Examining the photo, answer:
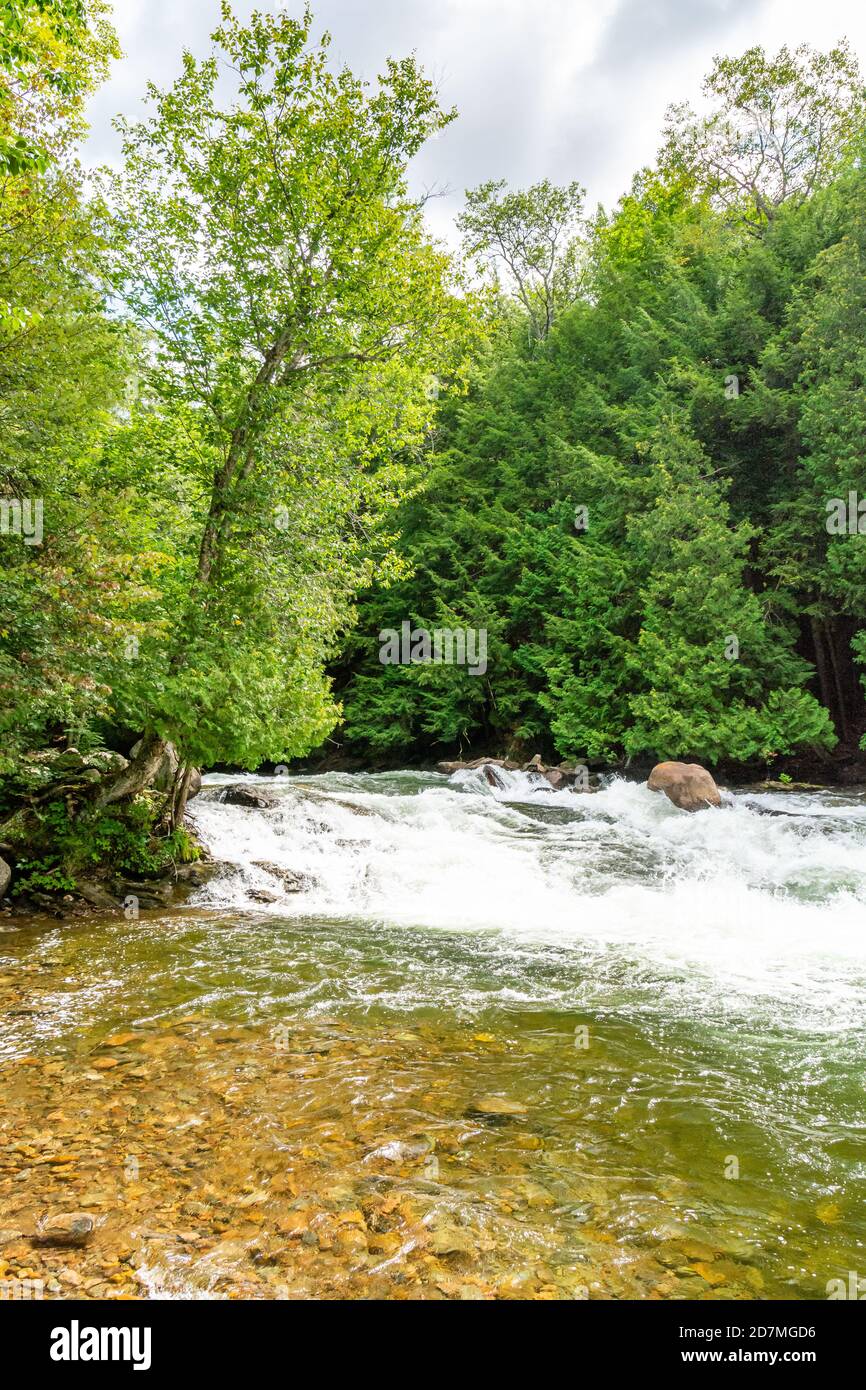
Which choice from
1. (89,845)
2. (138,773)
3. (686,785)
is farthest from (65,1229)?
(686,785)

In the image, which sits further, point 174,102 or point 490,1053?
point 174,102

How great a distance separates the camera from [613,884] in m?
10.3

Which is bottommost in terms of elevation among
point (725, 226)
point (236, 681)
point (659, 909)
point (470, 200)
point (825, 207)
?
point (659, 909)

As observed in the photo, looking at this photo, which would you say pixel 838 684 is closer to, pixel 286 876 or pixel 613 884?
pixel 613 884

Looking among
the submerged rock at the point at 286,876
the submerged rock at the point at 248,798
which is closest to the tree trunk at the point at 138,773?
the submerged rock at the point at 286,876

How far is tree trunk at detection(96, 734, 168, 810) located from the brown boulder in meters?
11.3

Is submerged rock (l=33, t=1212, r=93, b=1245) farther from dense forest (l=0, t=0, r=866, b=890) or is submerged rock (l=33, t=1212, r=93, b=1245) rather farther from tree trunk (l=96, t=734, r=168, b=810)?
tree trunk (l=96, t=734, r=168, b=810)

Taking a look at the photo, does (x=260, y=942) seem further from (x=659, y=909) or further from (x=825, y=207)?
(x=825, y=207)

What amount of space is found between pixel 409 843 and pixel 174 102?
10.8 meters

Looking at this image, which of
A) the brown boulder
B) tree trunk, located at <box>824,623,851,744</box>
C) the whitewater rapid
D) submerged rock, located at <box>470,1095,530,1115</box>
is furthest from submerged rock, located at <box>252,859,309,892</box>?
tree trunk, located at <box>824,623,851,744</box>

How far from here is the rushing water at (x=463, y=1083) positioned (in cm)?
291

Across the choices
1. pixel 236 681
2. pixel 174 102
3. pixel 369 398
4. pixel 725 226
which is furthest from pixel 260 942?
pixel 725 226

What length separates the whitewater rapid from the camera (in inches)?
263
